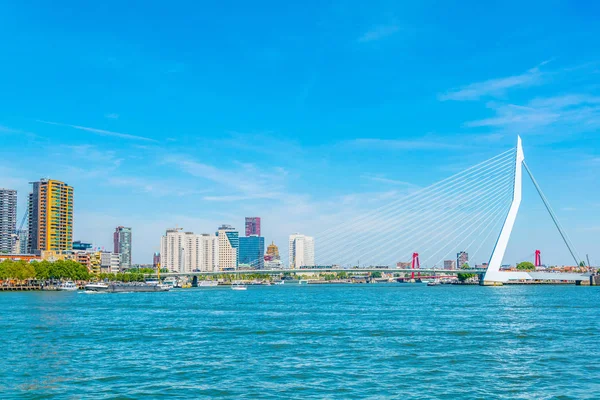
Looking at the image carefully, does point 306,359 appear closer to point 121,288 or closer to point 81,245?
point 121,288

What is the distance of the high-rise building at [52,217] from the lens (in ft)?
491

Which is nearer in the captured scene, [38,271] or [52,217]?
[38,271]

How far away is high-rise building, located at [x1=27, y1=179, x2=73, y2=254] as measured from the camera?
150 metres

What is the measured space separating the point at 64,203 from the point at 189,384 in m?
148

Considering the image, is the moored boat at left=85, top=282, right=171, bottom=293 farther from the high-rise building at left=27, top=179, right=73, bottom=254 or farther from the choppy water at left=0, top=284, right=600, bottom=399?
the high-rise building at left=27, top=179, right=73, bottom=254

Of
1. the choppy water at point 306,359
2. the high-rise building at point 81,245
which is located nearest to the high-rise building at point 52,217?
the high-rise building at point 81,245

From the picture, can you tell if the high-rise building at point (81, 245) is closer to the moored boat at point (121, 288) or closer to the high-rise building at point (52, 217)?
the high-rise building at point (52, 217)

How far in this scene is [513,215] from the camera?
71562mm

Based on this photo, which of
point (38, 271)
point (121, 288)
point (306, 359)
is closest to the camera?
point (306, 359)

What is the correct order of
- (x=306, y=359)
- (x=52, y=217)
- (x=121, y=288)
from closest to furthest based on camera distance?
(x=306, y=359)
(x=121, y=288)
(x=52, y=217)

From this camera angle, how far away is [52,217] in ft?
493

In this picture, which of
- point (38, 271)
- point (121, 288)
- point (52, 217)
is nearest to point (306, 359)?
point (121, 288)

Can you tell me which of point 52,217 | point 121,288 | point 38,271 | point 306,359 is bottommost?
point 306,359

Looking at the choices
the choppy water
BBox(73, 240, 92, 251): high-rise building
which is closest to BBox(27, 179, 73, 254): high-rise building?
BBox(73, 240, 92, 251): high-rise building
